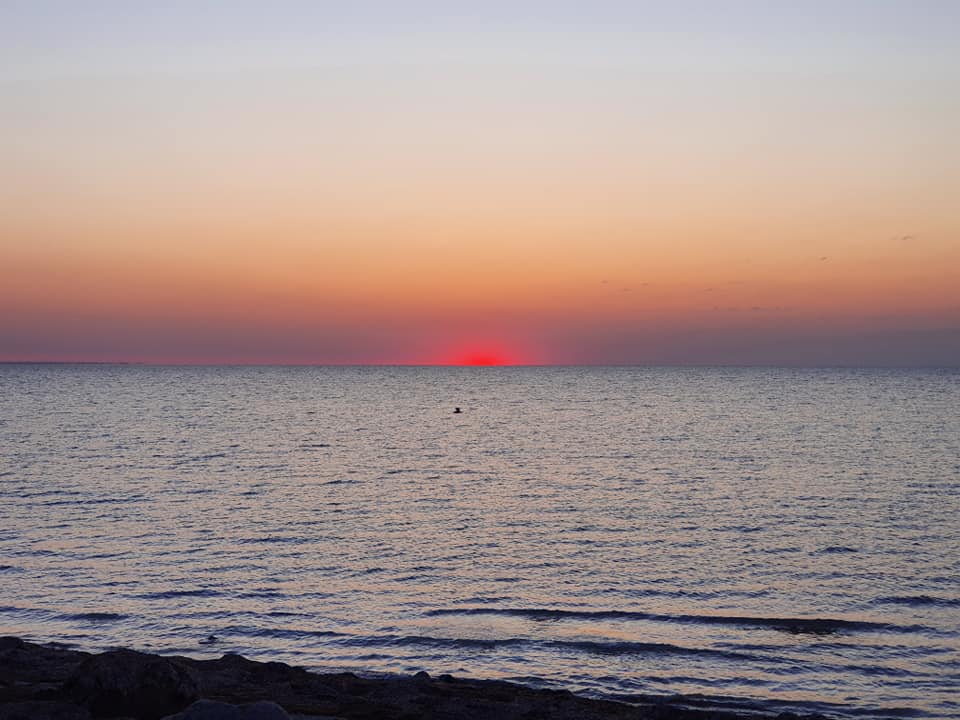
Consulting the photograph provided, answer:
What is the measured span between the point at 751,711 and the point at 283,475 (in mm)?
45853

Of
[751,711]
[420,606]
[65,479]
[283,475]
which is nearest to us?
[751,711]

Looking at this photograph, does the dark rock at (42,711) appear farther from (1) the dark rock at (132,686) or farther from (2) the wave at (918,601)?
(2) the wave at (918,601)

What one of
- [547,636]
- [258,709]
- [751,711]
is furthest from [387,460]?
[258,709]

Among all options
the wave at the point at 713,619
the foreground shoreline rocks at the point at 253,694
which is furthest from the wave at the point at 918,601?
the foreground shoreline rocks at the point at 253,694

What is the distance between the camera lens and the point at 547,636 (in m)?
25.1

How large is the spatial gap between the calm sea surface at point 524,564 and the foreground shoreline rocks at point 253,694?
2.23 metres

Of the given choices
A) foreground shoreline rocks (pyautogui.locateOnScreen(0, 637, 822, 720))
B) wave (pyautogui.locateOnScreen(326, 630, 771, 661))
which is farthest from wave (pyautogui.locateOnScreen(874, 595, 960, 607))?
foreground shoreline rocks (pyautogui.locateOnScreen(0, 637, 822, 720))

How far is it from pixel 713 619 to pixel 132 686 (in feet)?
56.7

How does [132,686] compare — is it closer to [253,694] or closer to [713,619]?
[253,694]

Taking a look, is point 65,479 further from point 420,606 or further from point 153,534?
point 420,606

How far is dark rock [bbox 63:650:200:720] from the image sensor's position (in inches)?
648

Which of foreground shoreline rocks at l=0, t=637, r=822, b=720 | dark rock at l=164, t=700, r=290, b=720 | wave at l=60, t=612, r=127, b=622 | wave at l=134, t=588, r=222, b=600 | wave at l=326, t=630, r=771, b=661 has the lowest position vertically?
wave at l=60, t=612, r=127, b=622

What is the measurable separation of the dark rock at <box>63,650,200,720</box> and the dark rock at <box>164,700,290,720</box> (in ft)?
10.6

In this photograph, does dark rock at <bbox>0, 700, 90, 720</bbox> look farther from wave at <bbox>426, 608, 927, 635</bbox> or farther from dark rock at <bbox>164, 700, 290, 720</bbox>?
wave at <bbox>426, 608, 927, 635</bbox>
